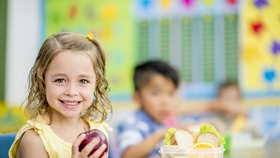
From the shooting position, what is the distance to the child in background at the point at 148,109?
1638 millimetres

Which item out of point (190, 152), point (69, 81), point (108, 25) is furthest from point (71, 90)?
point (108, 25)

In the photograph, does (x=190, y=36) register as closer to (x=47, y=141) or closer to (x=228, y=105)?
(x=228, y=105)

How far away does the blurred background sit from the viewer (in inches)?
134

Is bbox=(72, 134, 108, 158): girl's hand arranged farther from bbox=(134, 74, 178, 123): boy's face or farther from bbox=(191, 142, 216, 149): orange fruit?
bbox=(134, 74, 178, 123): boy's face

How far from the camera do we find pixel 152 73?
2094mm

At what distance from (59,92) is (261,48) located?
2590 millimetres

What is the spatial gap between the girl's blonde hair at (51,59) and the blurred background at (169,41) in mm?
2390

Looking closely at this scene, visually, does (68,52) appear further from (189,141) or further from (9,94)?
(9,94)

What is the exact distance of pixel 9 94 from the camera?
3.85m

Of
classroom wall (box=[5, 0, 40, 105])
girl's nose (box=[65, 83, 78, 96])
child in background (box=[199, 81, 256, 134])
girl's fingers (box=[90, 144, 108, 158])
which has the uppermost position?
girl's nose (box=[65, 83, 78, 96])

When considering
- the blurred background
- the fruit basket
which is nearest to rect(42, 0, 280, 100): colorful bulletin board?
the blurred background

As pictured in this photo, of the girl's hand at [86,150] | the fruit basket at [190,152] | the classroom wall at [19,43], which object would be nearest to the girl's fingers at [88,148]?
the girl's hand at [86,150]

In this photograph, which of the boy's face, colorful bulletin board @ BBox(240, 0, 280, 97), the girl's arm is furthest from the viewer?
colorful bulletin board @ BBox(240, 0, 280, 97)

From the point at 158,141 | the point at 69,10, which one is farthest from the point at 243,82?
the point at 158,141
